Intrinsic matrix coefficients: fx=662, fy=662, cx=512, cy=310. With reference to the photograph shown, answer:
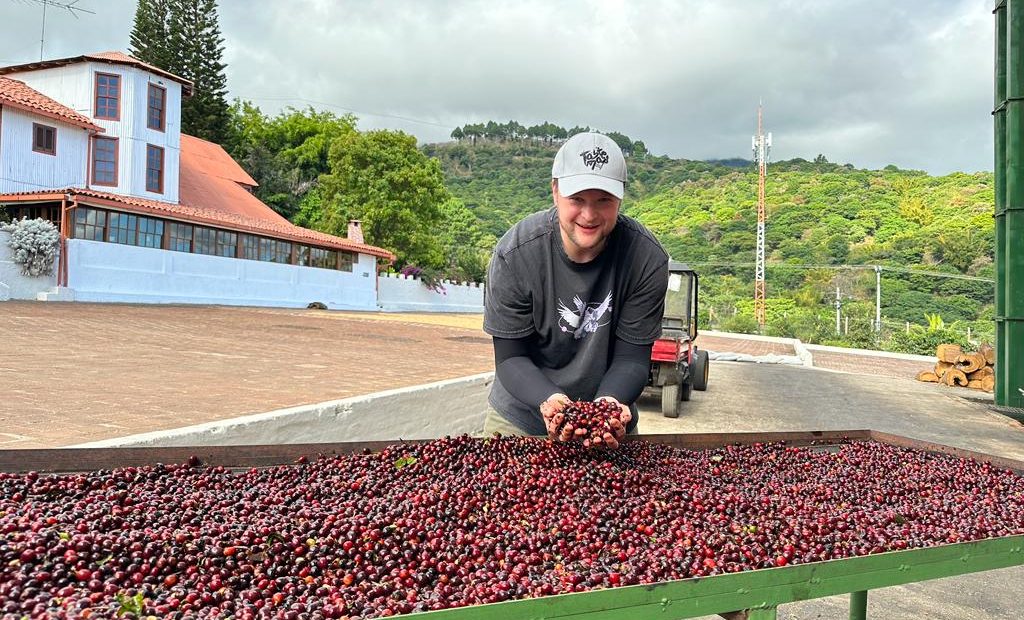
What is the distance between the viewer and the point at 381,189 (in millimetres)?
32594

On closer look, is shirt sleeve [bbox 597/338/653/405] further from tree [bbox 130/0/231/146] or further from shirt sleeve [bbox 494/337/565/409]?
tree [bbox 130/0/231/146]

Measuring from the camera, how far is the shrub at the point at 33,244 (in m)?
14.5

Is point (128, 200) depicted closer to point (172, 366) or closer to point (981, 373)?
point (172, 366)

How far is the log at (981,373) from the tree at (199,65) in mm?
32928

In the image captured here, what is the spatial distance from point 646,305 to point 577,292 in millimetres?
267

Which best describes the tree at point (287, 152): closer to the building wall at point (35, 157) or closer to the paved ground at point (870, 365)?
the building wall at point (35, 157)

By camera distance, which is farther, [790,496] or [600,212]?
[790,496]

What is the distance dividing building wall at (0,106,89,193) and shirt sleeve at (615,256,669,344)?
66.5 feet

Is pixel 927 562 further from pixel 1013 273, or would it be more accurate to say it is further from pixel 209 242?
pixel 209 242

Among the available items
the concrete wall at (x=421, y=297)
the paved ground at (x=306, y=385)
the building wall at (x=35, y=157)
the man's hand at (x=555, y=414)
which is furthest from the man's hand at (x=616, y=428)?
the concrete wall at (x=421, y=297)

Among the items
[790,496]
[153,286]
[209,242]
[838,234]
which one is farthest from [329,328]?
[838,234]

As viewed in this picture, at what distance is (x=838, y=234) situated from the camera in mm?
46938

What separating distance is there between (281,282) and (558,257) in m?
22.2

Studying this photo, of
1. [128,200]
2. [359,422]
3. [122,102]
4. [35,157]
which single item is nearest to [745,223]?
[122,102]
